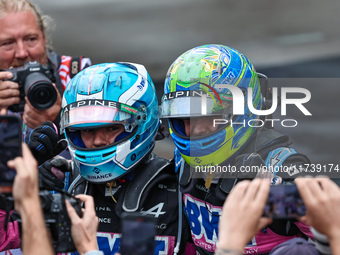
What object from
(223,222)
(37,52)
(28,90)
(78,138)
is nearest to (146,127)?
A: (78,138)

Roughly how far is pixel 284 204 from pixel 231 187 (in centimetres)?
108

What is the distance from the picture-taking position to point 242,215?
1.66 m

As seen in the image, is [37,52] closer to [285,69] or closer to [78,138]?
[78,138]

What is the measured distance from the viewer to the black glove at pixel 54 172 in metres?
3.14

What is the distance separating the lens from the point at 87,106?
3.09m

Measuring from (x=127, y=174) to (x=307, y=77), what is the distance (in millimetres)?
2298

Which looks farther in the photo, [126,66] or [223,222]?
[126,66]

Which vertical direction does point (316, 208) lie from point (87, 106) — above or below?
below

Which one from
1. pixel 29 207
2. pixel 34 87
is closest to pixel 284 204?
pixel 29 207

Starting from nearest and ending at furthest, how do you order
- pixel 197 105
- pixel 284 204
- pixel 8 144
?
pixel 284 204 < pixel 8 144 < pixel 197 105

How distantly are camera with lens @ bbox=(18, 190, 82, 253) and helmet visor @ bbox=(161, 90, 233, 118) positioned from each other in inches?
42.6

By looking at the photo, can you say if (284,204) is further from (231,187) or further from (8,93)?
(8,93)

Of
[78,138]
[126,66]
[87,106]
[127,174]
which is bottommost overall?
[127,174]

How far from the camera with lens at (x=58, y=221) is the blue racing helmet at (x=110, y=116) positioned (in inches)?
41.5
